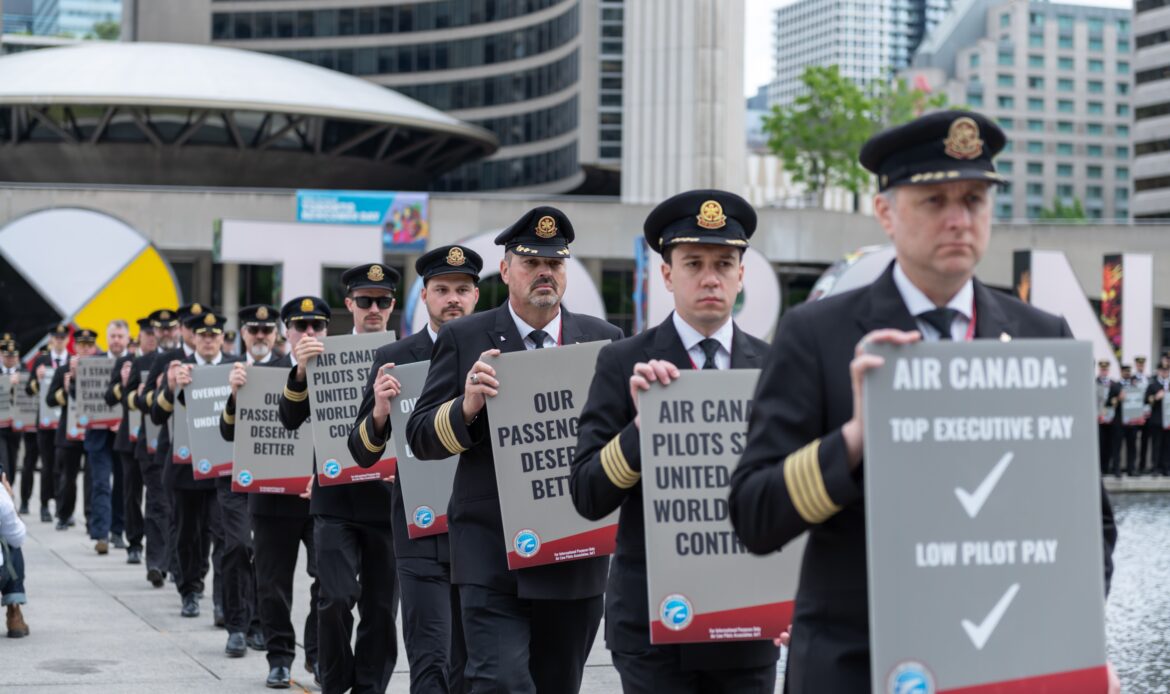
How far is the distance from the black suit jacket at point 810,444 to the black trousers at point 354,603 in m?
5.20

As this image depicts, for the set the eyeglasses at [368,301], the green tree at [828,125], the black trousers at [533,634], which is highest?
the green tree at [828,125]

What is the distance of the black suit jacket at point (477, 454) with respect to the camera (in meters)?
6.21

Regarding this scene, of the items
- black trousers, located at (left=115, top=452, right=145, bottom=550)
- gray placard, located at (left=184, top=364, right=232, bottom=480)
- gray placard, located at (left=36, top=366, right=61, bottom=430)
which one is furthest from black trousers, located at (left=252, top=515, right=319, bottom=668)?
gray placard, located at (left=36, top=366, right=61, bottom=430)

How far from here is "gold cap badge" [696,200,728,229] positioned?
5254 millimetres

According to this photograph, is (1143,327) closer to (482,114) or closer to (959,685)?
(959,685)

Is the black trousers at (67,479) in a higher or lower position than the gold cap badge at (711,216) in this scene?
lower

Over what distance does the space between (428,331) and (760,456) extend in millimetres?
4790

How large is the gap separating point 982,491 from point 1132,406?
1190 inches

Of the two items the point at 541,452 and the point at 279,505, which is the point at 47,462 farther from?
the point at 541,452

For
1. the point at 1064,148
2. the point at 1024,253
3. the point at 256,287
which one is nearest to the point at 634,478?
the point at 1024,253

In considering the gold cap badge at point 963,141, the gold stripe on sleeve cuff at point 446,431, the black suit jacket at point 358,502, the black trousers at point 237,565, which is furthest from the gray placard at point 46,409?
the gold cap badge at point 963,141

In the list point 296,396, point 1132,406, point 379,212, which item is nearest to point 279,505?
point 296,396

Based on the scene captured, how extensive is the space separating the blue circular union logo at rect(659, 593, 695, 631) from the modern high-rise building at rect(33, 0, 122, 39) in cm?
18978

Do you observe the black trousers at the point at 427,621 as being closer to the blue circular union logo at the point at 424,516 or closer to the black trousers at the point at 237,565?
the blue circular union logo at the point at 424,516
